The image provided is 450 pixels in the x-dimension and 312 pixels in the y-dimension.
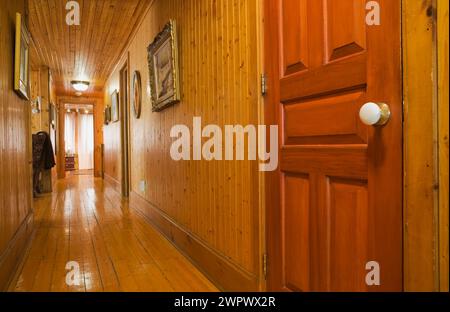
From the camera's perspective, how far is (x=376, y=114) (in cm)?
91

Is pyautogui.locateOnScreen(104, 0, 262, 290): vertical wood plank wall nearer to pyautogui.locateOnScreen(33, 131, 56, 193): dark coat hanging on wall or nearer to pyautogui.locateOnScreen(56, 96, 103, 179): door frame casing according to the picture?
pyautogui.locateOnScreen(33, 131, 56, 193): dark coat hanging on wall

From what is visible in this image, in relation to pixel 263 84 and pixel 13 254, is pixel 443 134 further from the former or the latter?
pixel 13 254

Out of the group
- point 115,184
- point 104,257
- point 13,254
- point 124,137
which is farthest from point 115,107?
point 13,254

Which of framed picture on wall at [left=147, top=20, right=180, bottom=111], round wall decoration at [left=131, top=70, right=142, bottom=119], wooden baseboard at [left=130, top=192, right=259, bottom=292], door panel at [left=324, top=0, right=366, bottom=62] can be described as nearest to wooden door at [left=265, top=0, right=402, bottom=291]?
door panel at [left=324, top=0, right=366, bottom=62]

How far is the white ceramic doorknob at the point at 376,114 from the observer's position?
917 millimetres

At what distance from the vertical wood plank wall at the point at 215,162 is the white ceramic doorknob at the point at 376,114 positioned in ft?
2.04

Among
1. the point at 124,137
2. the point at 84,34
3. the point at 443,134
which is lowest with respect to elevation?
the point at 443,134

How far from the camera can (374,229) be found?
97 centimetres

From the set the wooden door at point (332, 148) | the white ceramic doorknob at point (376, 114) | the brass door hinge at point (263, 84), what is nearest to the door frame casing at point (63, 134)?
the brass door hinge at point (263, 84)

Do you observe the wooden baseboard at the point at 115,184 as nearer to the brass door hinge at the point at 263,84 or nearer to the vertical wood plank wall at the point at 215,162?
the vertical wood plank wall at the point at 215,162

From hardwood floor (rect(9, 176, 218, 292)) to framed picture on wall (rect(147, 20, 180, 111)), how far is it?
3.94 feet

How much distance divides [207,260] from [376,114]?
147 centimetres

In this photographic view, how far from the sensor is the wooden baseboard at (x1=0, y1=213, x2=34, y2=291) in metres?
1.78

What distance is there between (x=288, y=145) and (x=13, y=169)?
1824 mm
